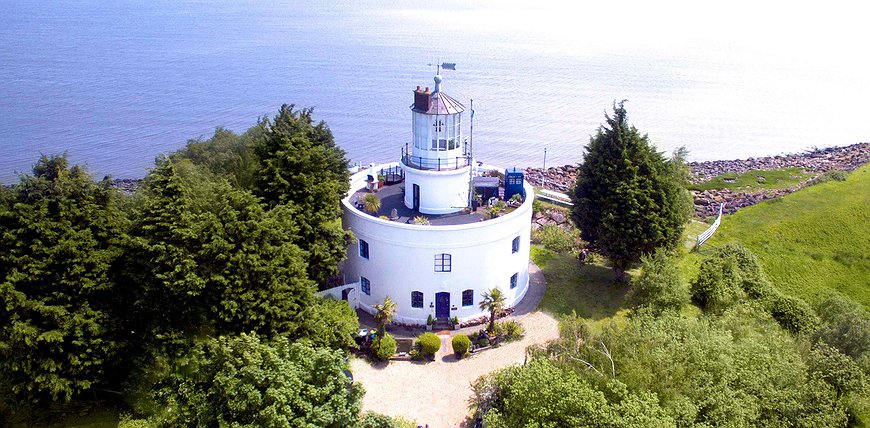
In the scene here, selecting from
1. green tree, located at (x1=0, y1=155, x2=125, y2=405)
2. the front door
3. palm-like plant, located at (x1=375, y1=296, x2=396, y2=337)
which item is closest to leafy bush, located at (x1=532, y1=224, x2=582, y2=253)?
the front door

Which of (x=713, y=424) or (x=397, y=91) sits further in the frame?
(x=397, y=91)

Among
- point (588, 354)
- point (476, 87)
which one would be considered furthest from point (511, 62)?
point (588, 354)

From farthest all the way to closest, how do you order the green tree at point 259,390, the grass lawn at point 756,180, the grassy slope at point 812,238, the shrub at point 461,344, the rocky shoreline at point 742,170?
1. the grass lawn at point 756,180
2. the rocky shoreline at point 742,170
3. the grassy slope at point 812,238
4. the shrub at point 461,344
5. the green tree at point 259,390

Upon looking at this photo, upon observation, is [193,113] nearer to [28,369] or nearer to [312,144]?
[312,144]

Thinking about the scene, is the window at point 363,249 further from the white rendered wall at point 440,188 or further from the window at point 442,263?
the window at point 442,263

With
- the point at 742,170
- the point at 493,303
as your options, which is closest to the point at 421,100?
the point at 493,303

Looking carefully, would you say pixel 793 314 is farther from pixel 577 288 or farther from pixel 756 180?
pixel 756 180

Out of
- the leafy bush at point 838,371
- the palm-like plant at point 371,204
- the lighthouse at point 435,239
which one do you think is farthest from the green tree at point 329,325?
the leafy bush at point 838,371
